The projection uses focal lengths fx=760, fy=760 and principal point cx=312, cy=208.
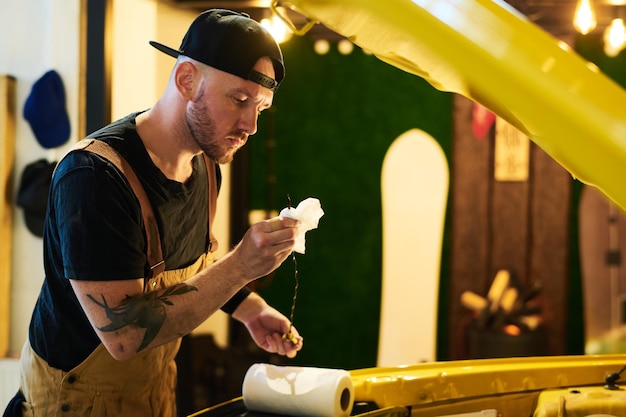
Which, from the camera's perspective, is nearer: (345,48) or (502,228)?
(502,228)

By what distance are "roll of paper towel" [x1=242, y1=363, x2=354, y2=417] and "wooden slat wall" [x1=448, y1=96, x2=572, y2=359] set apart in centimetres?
431

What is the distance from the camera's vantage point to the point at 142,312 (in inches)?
62.9

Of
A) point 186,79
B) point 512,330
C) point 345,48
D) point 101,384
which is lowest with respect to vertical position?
point 512,330

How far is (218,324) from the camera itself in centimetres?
590

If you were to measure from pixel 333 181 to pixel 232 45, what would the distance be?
447cm

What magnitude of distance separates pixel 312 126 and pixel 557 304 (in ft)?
7.79

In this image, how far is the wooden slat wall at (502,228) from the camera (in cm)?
582

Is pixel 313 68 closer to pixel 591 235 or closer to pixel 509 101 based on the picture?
pixel 591 235

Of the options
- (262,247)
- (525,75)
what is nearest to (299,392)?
(262,247)

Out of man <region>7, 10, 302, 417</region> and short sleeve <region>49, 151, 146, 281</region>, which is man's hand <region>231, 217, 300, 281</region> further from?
short sleeve <region>49, 151, 146, 281</region>

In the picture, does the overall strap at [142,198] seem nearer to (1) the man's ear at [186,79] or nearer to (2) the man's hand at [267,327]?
(1) the man's ear at [186,79]

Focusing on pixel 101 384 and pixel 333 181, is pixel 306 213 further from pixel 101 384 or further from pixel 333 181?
pixel 333 181

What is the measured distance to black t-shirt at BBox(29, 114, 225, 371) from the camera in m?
1.58

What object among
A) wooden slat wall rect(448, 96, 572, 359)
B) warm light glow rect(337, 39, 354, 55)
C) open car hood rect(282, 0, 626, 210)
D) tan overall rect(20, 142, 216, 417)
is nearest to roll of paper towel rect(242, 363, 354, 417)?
tan overall rect(20, 142, 216, 417)
